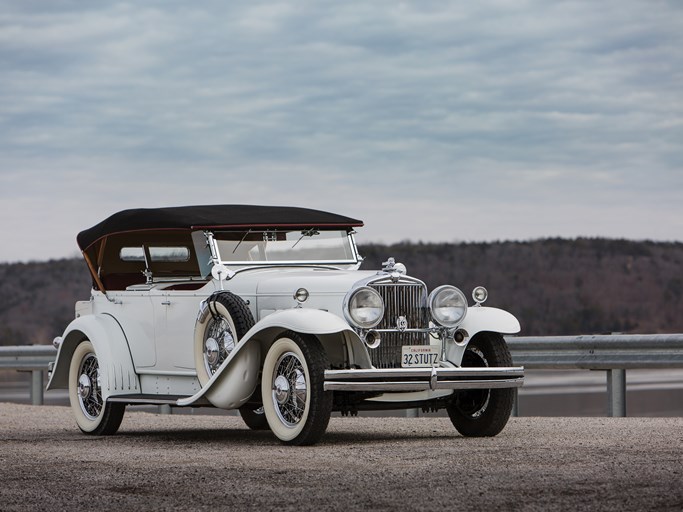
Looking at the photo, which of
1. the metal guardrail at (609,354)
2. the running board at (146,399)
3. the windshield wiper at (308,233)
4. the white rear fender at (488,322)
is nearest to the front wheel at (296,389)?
the running board at (146,399)

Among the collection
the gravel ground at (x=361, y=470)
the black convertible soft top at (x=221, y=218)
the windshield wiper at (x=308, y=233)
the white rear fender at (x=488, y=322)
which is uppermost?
the black convertible soft top at (x=221, y=218)

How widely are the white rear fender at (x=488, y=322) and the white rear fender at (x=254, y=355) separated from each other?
1.00 m

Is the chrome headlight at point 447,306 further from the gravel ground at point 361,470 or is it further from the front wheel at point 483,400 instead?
the gravel ground at point 361,470

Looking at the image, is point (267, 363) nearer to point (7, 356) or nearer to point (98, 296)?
point (98, 296)

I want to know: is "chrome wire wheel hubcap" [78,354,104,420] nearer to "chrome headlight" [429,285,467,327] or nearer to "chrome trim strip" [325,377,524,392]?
"chrome trim strip" [325,377,524,392]

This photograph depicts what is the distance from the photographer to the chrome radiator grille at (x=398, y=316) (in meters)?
10.1

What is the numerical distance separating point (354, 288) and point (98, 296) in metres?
3.52

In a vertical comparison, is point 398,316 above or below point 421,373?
above

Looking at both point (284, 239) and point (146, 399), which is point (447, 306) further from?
point (146, 399)

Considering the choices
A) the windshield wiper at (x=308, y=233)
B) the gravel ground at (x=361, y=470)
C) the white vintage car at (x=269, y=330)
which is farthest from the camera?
the windshield wiper at (x=308, y=233)

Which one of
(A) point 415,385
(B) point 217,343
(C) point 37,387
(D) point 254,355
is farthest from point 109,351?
(C) point 37,387

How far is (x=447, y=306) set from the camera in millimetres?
10250

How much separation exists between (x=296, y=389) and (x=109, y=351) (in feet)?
8.52

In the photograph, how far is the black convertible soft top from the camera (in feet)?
37.0
